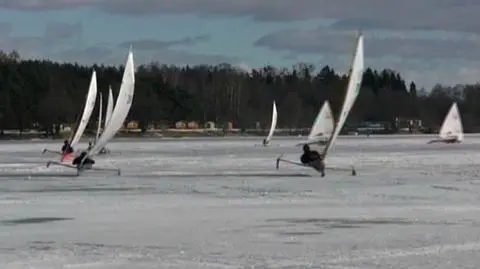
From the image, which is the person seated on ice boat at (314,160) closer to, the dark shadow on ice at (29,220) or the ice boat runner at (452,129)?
the dark shadow on ice at (29,220)

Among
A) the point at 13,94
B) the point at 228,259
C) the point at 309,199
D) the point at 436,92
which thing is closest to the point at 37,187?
the point at 309,199

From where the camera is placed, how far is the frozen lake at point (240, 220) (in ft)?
36.8

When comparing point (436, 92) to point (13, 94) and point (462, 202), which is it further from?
point (462, 202)

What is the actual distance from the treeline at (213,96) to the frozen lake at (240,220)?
176ft

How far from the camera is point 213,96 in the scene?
416ft

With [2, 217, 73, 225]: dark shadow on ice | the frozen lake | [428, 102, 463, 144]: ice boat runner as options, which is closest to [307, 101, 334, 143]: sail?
the frozen lake

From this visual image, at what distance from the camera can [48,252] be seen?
38.0ft

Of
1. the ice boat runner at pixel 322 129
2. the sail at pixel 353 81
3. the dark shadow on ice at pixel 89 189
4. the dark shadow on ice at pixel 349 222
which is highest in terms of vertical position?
the sail at pixel 353 81

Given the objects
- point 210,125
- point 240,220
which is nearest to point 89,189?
point 240,220

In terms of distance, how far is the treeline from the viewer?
3524 inches

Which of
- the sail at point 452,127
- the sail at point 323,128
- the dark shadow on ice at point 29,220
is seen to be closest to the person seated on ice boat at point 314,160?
the sail at point 323,128

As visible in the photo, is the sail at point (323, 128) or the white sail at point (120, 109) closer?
the white sail at point (120, 109)

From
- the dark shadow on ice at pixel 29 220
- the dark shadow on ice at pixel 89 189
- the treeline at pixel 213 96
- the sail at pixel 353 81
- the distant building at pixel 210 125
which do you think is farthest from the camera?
the distant building at pixel 210 125

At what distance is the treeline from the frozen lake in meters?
53.5
